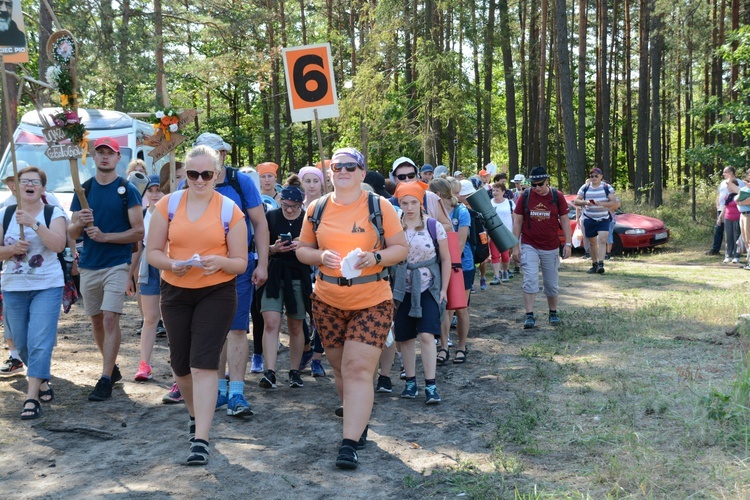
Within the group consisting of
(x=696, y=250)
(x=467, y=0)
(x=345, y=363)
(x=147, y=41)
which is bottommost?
(x=696, y=250)

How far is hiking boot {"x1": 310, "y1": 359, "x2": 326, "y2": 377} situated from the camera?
27.1 ft

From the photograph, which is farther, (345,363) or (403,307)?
(403,307)

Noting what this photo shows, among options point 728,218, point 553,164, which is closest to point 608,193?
point 728,218

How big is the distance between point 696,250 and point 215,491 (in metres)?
19.0

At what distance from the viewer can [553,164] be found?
165 feet

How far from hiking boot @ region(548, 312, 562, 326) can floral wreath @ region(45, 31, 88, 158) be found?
21.1 ft

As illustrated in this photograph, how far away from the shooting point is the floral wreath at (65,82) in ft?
22.4

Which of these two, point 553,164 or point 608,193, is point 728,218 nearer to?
point 608,193

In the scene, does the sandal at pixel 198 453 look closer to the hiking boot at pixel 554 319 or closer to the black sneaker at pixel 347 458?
the black sneaker at pixel 347 458

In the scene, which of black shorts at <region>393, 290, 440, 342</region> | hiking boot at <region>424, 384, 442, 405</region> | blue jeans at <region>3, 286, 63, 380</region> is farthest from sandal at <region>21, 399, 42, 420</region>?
hiking boot at <region>424, 384, 442, 405</region>

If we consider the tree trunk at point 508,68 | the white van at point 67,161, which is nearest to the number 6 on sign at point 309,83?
the white van at point 67,161

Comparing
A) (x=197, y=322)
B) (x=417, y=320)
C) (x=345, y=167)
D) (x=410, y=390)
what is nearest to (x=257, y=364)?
(x=410, y=390)

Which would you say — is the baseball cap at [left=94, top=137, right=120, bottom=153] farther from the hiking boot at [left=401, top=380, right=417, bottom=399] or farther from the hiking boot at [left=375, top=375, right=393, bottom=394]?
the hiking boot at [left=401, top=380, right=417, bottom=399]

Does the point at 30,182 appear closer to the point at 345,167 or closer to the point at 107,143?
the point at 107,143
